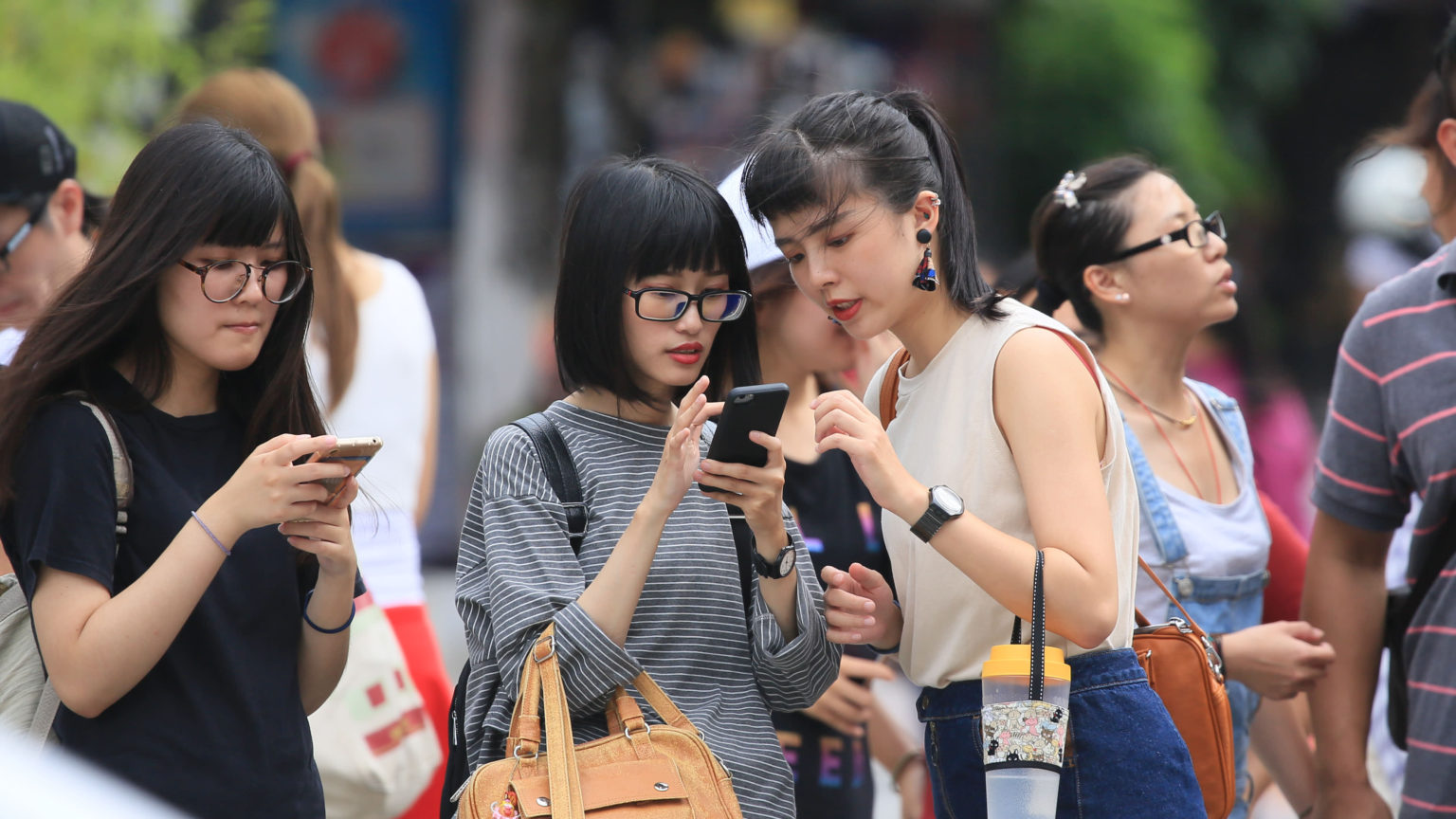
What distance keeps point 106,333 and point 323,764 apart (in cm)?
132

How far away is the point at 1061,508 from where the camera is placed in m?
2.25

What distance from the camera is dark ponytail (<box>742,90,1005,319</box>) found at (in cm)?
242

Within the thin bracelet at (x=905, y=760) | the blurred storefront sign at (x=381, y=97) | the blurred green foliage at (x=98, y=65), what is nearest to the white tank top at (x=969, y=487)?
the thin bracelet at (x=905, y=760)

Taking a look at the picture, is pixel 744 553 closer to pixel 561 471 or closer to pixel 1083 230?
pixel 561 471

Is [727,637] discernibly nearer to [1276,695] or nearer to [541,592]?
[541,592]

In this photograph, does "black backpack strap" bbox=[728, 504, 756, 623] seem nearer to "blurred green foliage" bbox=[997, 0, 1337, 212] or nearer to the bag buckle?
the bag buckle

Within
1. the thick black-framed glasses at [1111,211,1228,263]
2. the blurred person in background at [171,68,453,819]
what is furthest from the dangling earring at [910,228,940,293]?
the blurred person in background at [171,68,453,819]

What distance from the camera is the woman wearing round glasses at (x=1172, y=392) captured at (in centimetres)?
310

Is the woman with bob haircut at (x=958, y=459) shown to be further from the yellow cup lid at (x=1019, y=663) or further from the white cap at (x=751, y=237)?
the white cap at (x=751, y=237)

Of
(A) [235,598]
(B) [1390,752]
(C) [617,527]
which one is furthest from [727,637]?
(B) [1390,752]

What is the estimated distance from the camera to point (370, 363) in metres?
3.83

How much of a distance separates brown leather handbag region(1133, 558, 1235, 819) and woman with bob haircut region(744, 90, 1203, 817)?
13 cm

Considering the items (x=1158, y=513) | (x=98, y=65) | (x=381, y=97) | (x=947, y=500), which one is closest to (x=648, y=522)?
(x=947, y=500)

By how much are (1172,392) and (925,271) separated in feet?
3.89
